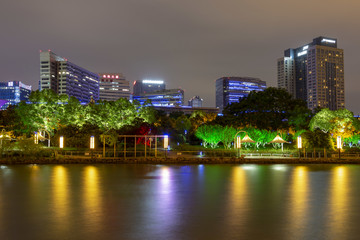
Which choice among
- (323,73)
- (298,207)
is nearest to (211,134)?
(298,207)

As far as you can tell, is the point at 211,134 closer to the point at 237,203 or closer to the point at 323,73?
the point at 237,203

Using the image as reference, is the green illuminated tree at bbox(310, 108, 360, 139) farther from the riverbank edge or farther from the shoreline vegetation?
the riverbank edge

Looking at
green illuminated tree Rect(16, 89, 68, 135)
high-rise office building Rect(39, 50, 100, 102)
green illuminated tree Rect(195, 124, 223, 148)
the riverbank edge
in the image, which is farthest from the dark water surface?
high-rise office building Rect(39, 50, 100, 102)

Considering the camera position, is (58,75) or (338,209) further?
(58,75)

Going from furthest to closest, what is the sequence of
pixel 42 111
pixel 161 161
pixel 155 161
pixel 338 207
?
pixel 42 111, pixel 161 161, pixel 155 161, pixel 338 207

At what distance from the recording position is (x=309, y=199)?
11.9m

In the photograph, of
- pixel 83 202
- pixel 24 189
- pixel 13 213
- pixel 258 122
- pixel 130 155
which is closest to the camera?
pixel 13 213

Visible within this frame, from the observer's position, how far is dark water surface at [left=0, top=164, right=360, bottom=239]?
7773 mm

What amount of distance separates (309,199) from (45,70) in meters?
155

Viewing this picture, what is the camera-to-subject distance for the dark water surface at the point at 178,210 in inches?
306

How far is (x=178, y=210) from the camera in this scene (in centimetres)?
1008

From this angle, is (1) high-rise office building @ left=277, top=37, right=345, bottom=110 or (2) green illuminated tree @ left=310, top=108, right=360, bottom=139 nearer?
(2) green illuminated tree @ left=310, top=108, right=360, bottom=139

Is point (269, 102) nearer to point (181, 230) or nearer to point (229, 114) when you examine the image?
point (229, 114)

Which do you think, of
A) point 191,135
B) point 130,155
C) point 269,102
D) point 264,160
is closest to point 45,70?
point 191,135
